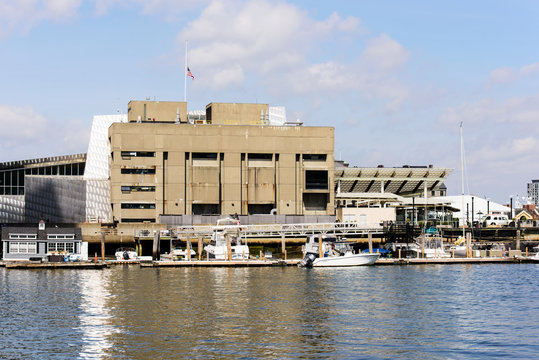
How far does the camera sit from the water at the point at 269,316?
47594 mm

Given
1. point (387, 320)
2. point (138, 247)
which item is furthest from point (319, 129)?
point (387, 320)

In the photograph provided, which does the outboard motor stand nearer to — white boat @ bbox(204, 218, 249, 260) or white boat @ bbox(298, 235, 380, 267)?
white boat @ bbox(298, 235, 380, 267)

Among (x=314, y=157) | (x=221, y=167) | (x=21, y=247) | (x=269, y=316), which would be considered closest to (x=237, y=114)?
(x=221, y=167)

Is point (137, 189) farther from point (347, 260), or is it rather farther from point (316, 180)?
point (347, 260)

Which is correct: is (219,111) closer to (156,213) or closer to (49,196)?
(156,213)

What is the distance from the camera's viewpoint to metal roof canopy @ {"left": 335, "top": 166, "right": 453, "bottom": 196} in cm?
17438

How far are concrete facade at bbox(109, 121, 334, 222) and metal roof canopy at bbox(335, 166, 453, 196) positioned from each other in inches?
674

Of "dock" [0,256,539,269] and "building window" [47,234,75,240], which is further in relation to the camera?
"building window" [47,234,75,240]

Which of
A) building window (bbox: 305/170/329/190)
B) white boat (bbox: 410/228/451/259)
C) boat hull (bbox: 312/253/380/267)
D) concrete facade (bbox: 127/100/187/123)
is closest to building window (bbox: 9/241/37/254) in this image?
boat hull (bbox: 312/253/380/267)

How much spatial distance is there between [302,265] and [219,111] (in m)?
58.4

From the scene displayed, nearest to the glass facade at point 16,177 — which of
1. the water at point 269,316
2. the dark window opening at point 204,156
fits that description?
the dark window opening at point 204,156

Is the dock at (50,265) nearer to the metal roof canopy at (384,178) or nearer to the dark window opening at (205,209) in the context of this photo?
the dark window opening at (205,209)

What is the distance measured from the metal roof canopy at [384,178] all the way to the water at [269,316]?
78.7 m

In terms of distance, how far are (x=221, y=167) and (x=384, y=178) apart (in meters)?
41.5
